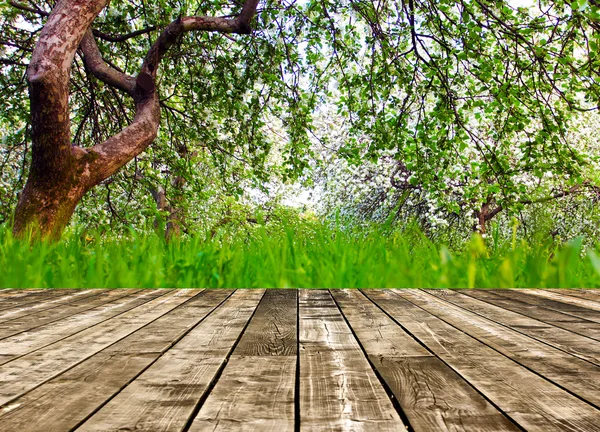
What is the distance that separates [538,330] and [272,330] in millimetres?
1086

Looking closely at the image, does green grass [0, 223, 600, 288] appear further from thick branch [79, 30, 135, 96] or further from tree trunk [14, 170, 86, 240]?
thick branch [79, 30, 135, 96]

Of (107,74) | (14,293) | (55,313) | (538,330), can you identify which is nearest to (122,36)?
(107,74)

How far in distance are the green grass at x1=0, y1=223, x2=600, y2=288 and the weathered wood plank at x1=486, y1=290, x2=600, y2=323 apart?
41cm

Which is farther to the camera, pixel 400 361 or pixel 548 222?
pixel 548 222

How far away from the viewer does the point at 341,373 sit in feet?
4.94

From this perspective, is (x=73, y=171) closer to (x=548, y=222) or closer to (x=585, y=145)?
(x=548, y=222)

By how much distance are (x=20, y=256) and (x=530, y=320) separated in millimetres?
3248

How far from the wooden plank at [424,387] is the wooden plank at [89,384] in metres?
0.71

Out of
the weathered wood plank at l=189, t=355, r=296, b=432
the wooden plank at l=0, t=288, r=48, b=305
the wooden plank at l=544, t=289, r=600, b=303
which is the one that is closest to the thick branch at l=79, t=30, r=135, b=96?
the wooden plank at l=0, t=288, r=48, b=305

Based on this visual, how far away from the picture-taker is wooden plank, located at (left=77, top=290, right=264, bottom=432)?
114 cm

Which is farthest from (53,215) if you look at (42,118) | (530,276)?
(530,276)

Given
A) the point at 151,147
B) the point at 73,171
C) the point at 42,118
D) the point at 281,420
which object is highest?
the point at 151,147

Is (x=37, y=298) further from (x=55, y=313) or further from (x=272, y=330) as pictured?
(x=272, y=330)

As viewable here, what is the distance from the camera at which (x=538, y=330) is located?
2.17m
